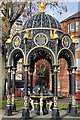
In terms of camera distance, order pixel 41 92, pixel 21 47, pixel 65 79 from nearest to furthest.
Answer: pixel 21 47 < pixel 41 92 < pixel 65 79

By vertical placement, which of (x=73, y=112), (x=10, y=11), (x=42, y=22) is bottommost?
(x=73, y=112)

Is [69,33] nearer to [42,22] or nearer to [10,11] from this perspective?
[10,11]

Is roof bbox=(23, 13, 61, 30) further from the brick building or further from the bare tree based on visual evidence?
the brick building

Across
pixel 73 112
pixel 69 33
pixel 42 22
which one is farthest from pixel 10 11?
pixel 69 33

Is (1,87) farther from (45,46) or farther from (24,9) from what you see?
(45,46)

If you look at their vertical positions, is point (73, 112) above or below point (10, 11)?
below

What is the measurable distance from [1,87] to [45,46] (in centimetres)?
1364

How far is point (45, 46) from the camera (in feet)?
51.3

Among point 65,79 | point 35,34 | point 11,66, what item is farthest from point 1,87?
point 65,79

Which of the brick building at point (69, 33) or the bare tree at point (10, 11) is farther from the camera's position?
the brick building at point (69, 33)

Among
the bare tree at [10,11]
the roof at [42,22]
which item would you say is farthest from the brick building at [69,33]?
the roof at [42,22]

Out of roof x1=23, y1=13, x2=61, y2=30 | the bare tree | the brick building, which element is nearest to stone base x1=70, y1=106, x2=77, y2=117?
roof x1=23, y1=13, x2=61, y2=30

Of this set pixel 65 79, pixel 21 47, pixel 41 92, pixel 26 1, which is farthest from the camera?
pixel 65 79

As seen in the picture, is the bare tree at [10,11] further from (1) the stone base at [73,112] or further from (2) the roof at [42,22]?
(1) the stone base at [73,112]
